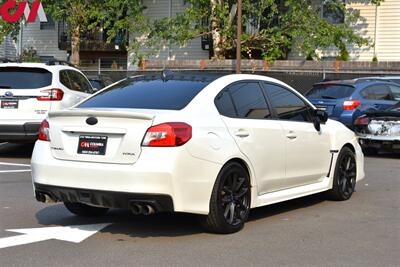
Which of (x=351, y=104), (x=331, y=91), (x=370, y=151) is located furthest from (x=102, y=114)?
(x=370, y=151)

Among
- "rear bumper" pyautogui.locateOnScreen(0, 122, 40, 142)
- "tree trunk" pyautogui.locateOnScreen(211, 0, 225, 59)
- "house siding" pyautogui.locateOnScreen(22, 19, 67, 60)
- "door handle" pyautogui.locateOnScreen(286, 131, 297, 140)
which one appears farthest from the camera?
"house siding" pyautogui.locateOnScreen(22, 19, 67, 60)

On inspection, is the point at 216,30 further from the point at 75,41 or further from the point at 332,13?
the point at 75,41

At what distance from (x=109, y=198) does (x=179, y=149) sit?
30.7 inches

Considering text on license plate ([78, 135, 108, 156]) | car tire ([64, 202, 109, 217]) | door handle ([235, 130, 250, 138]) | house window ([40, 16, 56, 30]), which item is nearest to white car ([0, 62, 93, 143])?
car tire ([64, 202, 109, 217])

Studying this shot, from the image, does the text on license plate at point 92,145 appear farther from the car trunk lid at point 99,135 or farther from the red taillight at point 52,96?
the red taillight at point 52,96

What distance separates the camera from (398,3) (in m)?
29.4

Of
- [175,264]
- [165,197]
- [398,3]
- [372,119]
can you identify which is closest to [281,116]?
[165,197]

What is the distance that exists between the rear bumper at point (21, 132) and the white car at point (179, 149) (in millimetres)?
4801

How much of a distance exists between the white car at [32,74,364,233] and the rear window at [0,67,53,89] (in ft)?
16.8

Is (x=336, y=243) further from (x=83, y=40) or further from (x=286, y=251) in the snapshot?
(x=83, y=40)

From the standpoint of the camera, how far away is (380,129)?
43.4 feet

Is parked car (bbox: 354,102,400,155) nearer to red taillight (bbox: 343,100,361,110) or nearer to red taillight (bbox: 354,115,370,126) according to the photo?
red taillight (bbox: 354,115,370,126)

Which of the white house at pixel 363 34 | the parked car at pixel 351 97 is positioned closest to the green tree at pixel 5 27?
the white house at pixel 363 34
